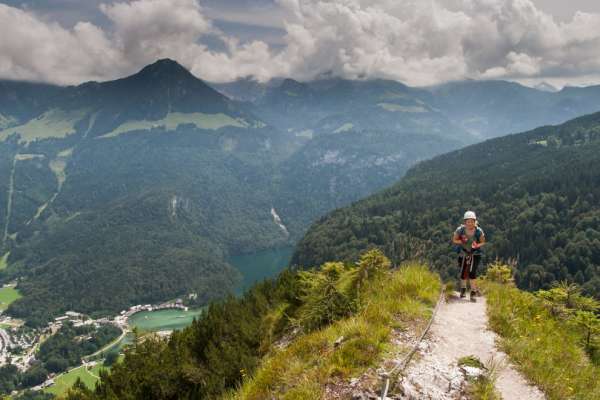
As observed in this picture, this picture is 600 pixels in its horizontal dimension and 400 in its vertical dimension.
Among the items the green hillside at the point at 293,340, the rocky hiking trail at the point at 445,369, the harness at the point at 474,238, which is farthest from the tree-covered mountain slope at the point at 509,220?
the rocky hiking trail at the point at 445,369

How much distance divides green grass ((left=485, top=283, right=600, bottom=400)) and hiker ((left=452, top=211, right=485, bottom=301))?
0.91 meters

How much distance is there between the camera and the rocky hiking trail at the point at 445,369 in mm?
7973

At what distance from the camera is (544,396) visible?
823 centimetres

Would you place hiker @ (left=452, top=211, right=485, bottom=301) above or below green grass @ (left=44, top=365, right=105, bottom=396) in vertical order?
above

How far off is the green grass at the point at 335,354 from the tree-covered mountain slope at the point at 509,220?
76.3 meters

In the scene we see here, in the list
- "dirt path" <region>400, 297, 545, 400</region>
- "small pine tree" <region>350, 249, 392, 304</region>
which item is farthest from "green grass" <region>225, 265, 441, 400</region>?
"small pine tree" <region>350, 249, 392, 304</region>

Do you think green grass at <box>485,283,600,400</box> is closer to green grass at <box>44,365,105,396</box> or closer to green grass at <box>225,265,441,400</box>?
green grass at <box>225,265,441,400</box>

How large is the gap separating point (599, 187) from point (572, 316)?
488 ft

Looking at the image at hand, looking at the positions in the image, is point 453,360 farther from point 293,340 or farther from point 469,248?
point 469,248

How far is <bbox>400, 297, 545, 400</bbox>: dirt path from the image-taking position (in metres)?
8.16

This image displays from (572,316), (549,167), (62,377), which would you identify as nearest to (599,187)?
(549,167)

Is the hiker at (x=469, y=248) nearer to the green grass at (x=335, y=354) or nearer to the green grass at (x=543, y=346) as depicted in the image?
the green grass at (x=543, y=346)

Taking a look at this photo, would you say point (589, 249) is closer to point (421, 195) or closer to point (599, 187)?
point (599, 187)

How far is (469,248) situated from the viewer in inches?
580
